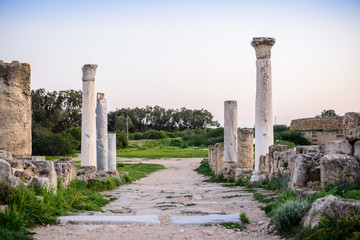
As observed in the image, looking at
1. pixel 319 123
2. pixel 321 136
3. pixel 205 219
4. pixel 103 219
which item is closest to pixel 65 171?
pixel 103 219

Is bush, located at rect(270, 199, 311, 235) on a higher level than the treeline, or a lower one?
lower

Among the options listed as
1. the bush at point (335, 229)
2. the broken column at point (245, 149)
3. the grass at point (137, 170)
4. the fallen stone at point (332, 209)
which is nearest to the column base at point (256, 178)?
the broken column at point (245, 149)

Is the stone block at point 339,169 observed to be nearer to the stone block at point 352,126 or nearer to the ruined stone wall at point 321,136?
the stone block at point 352,126

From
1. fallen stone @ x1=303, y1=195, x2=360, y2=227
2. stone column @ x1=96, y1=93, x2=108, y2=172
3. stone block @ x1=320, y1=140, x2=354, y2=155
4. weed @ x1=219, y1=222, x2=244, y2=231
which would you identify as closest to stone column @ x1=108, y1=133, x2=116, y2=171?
stone column @ x1=96, y1=93, x2=108, y2=172

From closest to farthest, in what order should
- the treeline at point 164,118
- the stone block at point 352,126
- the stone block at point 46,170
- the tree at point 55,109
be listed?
the stone block at point 352,126, the stone block at point 46,170, the tree at point 55,109, the treeline at point 164,118

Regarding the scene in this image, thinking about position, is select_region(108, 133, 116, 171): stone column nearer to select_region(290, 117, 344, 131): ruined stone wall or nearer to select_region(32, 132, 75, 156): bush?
select_region(32, 132, 75, 156): bush

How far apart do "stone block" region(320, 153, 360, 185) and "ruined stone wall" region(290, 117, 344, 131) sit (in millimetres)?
29958

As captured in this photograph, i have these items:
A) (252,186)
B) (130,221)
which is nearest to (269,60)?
(252,186)

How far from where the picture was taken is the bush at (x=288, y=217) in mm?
5539

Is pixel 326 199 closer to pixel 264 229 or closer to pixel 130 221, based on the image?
pixel 264 229

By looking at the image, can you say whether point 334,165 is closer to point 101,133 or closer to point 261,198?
point 261,198

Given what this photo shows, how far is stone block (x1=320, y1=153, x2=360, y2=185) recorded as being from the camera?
21.0ft

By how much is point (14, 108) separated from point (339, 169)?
7535 millimetres

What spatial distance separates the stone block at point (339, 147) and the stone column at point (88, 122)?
9589mm
